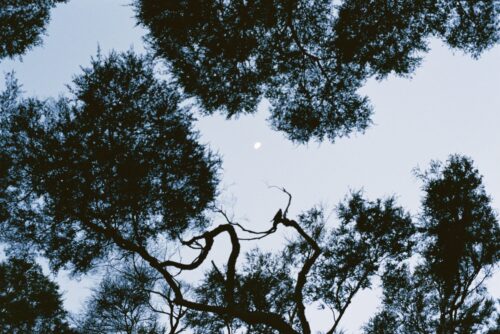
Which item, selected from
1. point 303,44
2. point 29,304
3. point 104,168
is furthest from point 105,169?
point 29,304

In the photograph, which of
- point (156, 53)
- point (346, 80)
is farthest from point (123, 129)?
point (346, 80)

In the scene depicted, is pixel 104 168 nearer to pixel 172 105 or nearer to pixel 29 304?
pixel 172 105

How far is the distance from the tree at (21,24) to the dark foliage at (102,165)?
168cm

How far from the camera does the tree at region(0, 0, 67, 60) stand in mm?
14344

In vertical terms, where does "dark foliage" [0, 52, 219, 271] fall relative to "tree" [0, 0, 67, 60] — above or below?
below

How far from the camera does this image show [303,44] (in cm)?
1380

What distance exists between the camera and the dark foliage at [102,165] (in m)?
14.2

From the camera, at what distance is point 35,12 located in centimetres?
1495

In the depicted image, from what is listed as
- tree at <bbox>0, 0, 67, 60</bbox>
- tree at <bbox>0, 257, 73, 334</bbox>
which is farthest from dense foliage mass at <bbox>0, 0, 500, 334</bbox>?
tree at <bbox>0, 257, 73, 334</bbox>

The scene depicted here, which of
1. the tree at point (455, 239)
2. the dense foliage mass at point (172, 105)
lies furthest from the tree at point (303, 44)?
the tree at point (455, 239)

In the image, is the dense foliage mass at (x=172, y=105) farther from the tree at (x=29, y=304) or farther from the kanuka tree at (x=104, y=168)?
the tree at (x=29, y=304)

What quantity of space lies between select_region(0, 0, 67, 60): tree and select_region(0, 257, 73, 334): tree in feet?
49.2

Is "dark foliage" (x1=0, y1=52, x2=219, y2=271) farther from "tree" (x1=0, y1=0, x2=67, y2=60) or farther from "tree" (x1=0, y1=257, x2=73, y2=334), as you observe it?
"tree" (x1=0, y1=257, x2=73, y2=334)

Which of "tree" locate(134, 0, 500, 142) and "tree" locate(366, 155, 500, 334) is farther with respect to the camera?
"tree" locate(366, 155, 500, 334)
